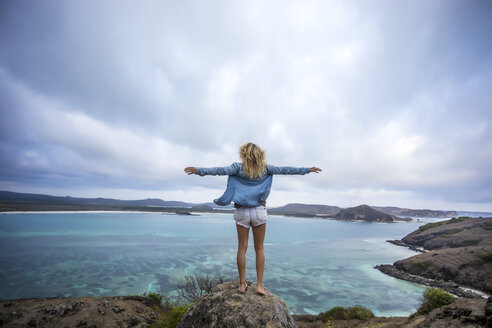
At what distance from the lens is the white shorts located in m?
3.88

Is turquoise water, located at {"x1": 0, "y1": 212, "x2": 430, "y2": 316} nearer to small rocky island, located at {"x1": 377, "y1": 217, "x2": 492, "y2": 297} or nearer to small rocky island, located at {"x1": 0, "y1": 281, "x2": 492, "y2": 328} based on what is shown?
small rocky island, located at {"x1": 377, "y1": 217, "x2": 492, "y2": 297}

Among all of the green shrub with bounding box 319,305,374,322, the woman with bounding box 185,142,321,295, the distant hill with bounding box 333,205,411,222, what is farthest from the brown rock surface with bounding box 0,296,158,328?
the distant hill with bounding box 333,205,411,222

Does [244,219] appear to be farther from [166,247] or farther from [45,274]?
[166,247]

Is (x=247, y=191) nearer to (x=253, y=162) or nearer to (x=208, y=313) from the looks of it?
(x=253, y=162)

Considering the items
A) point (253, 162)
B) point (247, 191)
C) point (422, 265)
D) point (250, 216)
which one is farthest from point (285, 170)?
point (422, 265)

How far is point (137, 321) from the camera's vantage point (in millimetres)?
11195

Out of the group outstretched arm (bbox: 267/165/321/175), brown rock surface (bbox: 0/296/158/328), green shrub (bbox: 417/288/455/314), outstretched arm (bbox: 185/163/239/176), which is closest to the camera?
outstretched arm (bbox: 185/163/239/176)

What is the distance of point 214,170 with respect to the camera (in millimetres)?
3947

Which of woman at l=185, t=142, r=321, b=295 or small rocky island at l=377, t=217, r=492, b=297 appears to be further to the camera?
small rocky island at l=377, t=217, r=492, b=297

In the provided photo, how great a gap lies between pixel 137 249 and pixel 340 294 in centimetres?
5050

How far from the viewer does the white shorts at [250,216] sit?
12.7ft

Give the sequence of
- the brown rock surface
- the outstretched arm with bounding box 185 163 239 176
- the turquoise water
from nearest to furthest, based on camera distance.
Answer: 1. the outstretched arm with bounding box 185 163 239 176
2. the brown rock surface
3. the turquoise water

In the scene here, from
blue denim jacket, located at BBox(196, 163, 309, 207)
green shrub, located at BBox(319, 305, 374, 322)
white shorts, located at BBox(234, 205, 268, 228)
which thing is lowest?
green shrub, located at BBox(319, 305, 374, 322)

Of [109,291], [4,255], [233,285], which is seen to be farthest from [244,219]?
[4,255]
